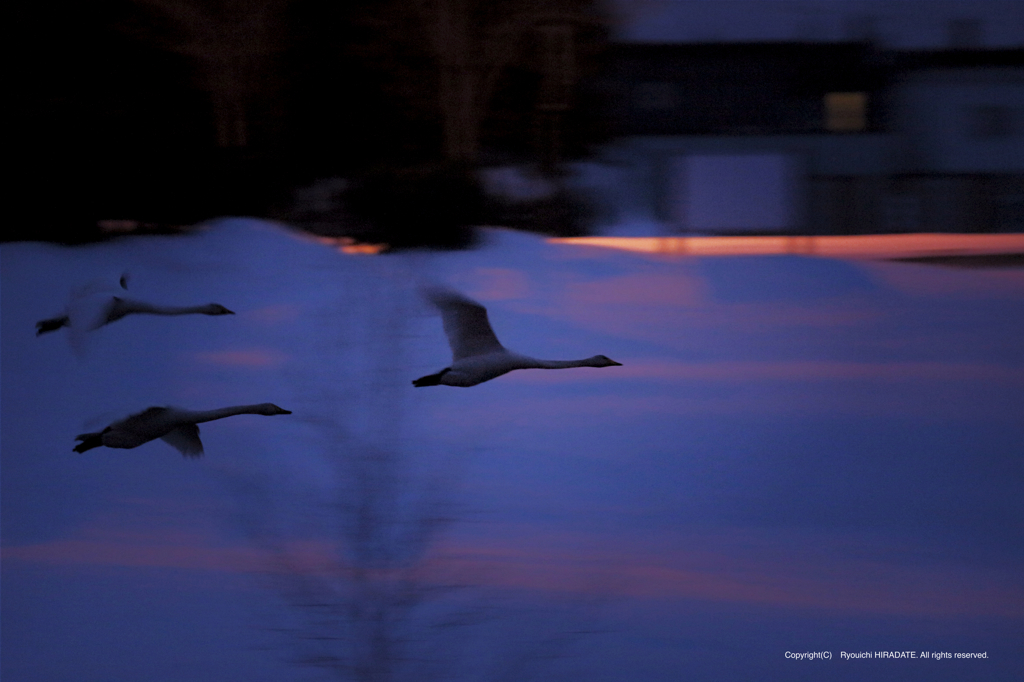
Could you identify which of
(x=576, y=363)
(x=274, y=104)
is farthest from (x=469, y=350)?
(x=274, y=104)

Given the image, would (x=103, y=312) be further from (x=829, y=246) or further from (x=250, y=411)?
(x=829, y=246)

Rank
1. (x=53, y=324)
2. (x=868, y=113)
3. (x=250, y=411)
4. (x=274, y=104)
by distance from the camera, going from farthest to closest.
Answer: (x=868, y=113)
(x=274, y=104)
(x=53, y=324)
(x=250, y=411)

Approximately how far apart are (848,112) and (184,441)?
44.2 feet

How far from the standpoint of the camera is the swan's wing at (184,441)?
525 centimetres

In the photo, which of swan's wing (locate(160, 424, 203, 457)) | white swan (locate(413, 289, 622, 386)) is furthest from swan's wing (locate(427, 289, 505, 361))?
swan's wing (locate(160, 424, 203, 457))

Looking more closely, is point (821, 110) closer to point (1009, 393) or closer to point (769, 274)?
point (769, 274)

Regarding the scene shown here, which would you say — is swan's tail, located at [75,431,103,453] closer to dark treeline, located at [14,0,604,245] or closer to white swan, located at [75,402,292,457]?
white swan, located at [75,402,292,457]

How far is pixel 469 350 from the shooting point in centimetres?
546

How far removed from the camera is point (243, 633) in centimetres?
451

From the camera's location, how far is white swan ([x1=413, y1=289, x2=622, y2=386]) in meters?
5.22

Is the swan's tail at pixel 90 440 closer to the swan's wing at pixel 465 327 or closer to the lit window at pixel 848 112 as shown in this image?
the swan's wing at pixel 465 327

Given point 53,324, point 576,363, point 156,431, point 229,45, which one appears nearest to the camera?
point 156,431

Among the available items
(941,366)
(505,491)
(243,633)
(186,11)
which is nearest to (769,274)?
(941,366)

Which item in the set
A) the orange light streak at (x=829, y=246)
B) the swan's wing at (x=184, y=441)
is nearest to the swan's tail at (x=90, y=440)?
the swan's wing at (x=184, y=441)
